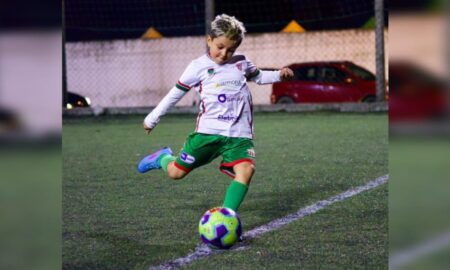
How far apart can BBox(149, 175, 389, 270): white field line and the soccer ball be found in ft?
0.16

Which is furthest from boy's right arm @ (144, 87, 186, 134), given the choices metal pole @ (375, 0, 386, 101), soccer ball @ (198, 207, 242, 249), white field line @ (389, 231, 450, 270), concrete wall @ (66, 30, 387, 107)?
concrete wall @ (66, 30, 387, 107)

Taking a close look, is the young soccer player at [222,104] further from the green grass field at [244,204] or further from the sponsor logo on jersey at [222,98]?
the green grass field at [244,204]

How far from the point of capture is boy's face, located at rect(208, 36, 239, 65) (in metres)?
4.08

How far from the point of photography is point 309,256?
11.0 ft

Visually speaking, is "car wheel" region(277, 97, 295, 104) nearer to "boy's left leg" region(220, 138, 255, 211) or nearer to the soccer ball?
"boy's left leg" region(220, 138, 255, 211)

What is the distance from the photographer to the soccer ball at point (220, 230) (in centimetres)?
352

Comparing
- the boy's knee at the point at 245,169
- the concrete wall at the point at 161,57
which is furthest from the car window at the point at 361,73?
the boy's knee at the point at 245,169

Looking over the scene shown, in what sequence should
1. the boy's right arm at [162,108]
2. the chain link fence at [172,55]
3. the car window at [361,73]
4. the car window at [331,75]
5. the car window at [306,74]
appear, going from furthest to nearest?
the chain link fence at [172,55]
the car window at [306,74]
the car window at [331,75]
the car window at [361,73]
the boy's right arm at [162,108]

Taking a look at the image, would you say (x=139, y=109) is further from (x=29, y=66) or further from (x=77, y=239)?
(x=29, y=66)

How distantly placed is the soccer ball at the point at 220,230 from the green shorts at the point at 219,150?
51 cm

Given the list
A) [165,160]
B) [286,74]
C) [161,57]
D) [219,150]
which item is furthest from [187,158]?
[161,57]

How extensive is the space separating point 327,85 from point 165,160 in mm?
9903

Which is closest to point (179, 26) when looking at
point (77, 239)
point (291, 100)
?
point (291, 100)

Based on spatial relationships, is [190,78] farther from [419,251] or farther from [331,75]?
[331,75]
